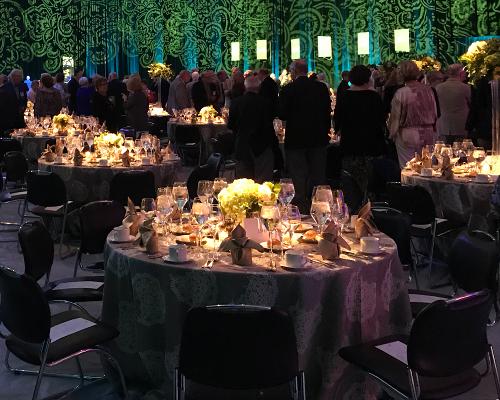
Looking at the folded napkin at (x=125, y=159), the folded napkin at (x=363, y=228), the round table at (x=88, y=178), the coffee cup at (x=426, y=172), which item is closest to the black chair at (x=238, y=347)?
the folded napkin at (x=363, y=228)

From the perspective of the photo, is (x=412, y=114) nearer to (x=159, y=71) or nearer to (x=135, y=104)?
(x=135, y=104)

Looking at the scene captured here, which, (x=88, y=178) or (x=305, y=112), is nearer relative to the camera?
(x=88, y=178)

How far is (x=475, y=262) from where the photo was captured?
154 inches

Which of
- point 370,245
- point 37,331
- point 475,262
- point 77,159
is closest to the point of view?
point 37,331

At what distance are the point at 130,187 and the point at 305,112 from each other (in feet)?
7.81

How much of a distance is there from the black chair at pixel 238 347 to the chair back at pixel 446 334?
18.6 inches

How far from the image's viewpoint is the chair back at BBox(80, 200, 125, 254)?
4.93 m

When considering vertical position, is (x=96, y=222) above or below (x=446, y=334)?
above

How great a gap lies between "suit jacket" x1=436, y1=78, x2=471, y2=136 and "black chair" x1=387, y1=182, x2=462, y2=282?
4256 millimetres

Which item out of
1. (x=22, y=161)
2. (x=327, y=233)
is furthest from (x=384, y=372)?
(x=22, y=161)

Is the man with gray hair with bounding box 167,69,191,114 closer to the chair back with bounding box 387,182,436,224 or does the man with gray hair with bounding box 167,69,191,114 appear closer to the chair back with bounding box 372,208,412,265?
the chair back with bounding box 387,182,436,224

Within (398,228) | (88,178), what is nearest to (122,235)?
(398,228)

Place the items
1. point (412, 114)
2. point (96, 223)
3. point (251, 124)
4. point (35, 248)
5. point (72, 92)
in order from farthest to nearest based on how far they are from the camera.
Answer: point (72, 92)
point (251, 124)
point (412, 114)
point (96, 223)
point (35, 248)

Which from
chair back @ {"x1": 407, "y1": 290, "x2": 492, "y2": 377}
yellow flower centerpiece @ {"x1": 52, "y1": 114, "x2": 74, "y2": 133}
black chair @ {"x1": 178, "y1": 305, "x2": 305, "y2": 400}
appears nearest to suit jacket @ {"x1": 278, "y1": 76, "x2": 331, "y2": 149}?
yellow flower centerpiece @ {"x1": 52, "y1": 114, "x2": 74, "y2": 133}
